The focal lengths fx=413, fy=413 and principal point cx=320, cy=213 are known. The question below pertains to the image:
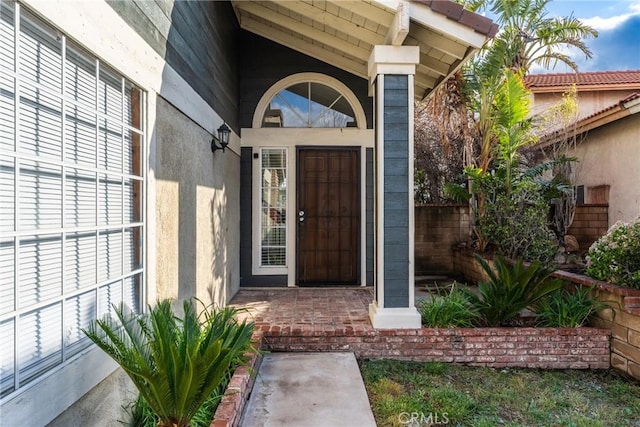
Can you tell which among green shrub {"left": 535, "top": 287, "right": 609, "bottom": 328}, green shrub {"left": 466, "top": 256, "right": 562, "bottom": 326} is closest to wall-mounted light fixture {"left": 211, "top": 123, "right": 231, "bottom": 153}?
green shrub {"left": 466, "top": 256, "right": 562, "bottom": 326}

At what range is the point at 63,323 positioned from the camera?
2.14 metres

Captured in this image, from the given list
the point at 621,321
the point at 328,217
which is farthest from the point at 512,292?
the point at 328,217

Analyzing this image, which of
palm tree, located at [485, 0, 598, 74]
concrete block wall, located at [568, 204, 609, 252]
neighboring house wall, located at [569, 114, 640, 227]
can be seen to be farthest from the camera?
palm tree, located at [485, 0, 598, 74]

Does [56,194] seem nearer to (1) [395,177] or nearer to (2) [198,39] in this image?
(2) [198,39]

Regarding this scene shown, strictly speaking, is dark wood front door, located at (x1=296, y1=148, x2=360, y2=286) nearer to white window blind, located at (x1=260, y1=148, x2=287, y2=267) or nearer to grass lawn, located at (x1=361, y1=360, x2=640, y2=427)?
white window blind, located at (x1=260, y1=148, x2=287, y2=267)

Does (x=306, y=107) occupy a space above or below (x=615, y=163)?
above

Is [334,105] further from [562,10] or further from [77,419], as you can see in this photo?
[562,10]

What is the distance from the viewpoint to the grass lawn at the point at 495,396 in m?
3.08

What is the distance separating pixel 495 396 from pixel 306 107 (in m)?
4.96

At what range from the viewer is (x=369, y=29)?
187 inches

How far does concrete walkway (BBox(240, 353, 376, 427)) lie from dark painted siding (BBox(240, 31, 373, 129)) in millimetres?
4149

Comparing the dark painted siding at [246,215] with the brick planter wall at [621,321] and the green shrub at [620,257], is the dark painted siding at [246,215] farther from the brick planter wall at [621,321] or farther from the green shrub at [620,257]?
the green shrub at [620,257]

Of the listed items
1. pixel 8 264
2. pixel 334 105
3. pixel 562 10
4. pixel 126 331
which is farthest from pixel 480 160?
pixel 8 264

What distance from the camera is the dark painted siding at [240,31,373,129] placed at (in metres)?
6.71
